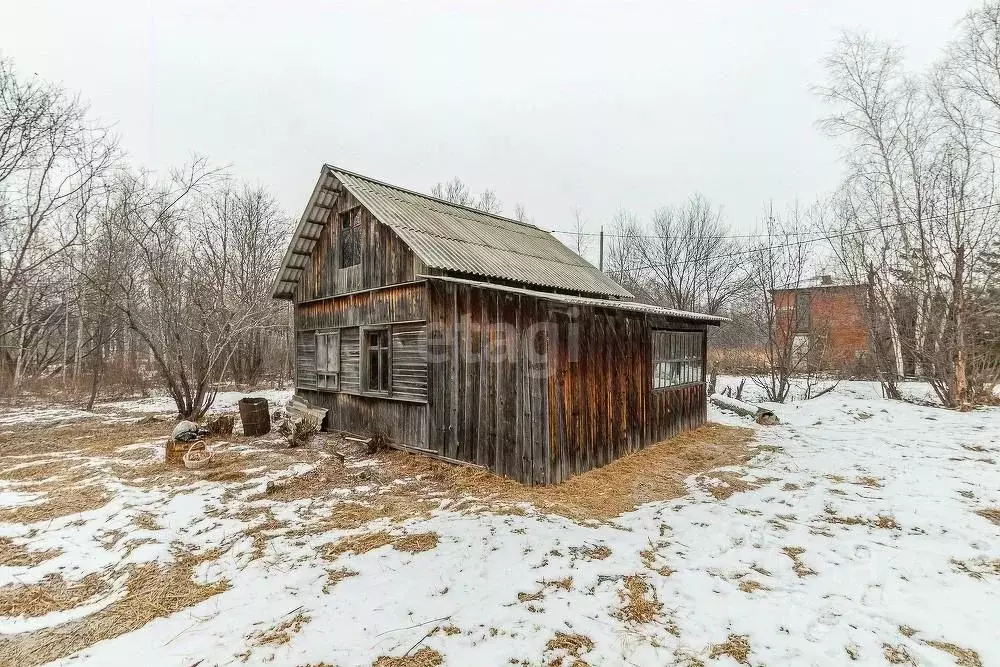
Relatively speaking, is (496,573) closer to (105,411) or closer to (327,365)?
(327,365)

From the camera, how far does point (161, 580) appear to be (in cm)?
396

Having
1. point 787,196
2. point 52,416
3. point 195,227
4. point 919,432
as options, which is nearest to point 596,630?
point 919,432

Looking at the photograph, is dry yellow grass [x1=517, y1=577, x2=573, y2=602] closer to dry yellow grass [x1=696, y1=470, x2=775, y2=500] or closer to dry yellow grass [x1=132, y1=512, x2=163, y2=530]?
dry yellow grass [x1=696, y1=470, x2=775, y2=500]

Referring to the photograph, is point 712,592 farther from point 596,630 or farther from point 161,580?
point 161,580

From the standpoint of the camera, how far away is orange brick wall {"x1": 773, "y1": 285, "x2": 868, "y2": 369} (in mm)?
17289

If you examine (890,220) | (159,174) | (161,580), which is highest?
(159,174)

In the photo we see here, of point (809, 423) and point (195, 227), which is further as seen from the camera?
point (195, 227)

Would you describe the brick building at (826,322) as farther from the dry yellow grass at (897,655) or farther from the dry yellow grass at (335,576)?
the dry yellow grass at (335,576)

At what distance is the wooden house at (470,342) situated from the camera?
6512mm

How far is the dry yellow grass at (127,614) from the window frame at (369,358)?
4.75 m

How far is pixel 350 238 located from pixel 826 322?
17138 millimetres

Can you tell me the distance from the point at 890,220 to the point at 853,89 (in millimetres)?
5029

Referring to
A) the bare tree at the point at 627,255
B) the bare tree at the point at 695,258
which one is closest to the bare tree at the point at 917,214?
the bare tree at the point at 695,258

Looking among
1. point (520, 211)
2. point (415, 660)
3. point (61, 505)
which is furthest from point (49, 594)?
point (520, 211)
